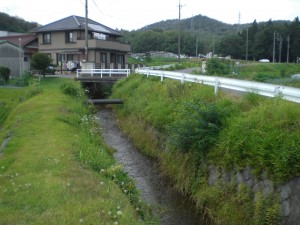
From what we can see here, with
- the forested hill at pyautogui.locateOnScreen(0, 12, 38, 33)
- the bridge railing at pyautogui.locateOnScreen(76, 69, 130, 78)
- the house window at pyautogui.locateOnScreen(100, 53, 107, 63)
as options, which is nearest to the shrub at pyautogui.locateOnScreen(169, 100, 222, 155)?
the bridge railing at pyautogui.locateOnScreen(76, 69, 130, 78)

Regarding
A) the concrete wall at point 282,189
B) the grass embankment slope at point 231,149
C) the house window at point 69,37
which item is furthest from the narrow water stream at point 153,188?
the house window at point 69,37

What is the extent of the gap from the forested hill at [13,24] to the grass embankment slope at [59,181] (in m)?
62.4

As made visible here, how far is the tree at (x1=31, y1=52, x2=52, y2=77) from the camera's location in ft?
93.4

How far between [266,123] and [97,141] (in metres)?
5.73

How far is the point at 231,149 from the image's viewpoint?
748cm

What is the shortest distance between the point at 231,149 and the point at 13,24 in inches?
2855

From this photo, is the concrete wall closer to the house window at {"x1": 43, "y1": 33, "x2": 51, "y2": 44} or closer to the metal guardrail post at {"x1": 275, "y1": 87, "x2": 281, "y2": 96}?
the metal guardrail post at {"x1": 275, "y1": 87, "x2": 281, "y2": 96}

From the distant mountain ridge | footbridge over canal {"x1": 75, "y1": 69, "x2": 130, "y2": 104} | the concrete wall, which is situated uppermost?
the distant mountain ridge

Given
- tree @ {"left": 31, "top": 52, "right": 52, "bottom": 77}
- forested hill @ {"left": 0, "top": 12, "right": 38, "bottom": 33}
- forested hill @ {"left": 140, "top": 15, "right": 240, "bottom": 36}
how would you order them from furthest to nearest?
1. forested hill @ {"left": 140, "top": 15, "right": 240, "bottom": 36}
2. forested hill @ {"left": 0, "top": 12, "right": 38, "bottom": 33}
3. tree @ {"left": 31, "top": 52, "right": 52, "bottom": 77}

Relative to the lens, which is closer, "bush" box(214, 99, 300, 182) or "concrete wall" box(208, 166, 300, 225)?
"concrete wall" box(208, 166, 300, 225)

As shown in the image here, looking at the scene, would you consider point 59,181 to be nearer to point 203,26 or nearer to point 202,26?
point 202,26

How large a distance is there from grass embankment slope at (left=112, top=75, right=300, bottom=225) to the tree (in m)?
19.1

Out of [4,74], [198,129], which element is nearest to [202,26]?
[4,74]

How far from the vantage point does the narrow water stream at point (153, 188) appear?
7.94 metres
